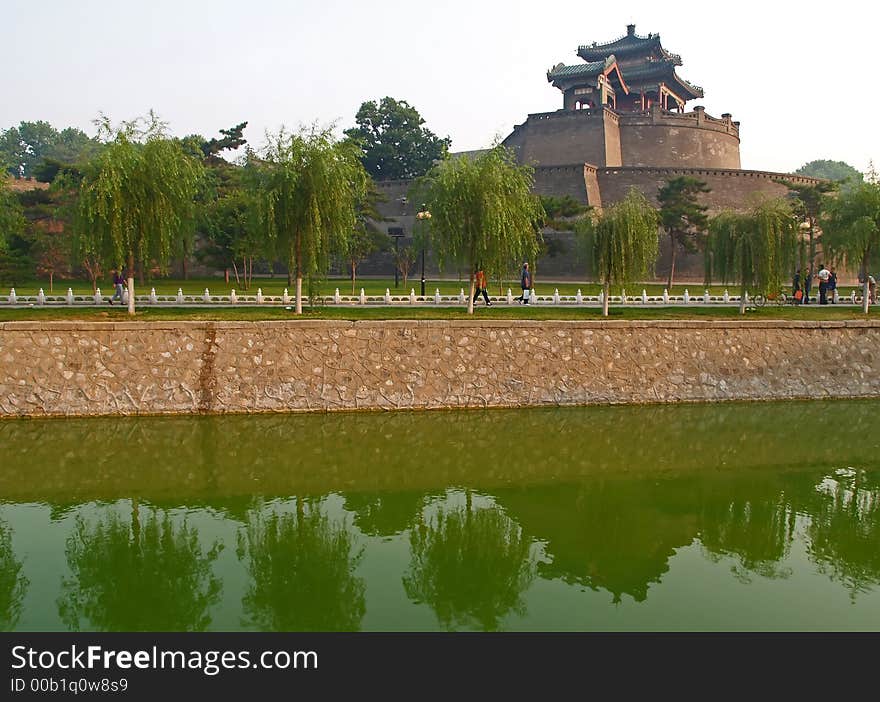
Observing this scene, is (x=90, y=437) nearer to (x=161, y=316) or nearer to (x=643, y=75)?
(x=161, y=316)

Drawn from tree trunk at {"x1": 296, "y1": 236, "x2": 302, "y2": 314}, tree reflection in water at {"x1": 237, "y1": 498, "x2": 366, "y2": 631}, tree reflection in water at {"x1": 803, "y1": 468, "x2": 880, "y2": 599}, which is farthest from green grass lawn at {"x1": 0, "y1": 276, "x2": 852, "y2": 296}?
tree reflection in water at {"x1": 237, "y1": 498, "x2": 366, "y2": 631}

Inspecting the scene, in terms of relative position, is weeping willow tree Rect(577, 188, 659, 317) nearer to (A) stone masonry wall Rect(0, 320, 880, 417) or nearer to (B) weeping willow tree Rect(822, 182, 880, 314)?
(A) stone masonry wall Rect(0, 320, 880, 417)

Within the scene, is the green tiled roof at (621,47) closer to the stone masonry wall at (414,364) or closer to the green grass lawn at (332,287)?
the green grass lawn at (332,287)

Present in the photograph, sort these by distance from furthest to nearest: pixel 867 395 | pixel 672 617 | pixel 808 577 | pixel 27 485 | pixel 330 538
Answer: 1. pixel 867 395
2. pixel 27 485
3. pixel 330 538
4. pixel 808 577
5. pixel 672 617

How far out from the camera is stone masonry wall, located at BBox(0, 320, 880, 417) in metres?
15.2

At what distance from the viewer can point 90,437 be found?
13805 millimetres

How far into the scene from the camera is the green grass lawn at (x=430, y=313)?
56.6 ft

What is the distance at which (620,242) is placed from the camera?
782 inches

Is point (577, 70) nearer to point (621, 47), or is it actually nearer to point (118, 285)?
point (621, 47)

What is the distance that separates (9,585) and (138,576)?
1243 millimetres

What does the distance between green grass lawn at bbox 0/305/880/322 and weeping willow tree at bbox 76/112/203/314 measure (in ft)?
4.78

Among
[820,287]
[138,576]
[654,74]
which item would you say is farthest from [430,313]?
[654,74]

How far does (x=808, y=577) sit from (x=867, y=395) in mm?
12165
